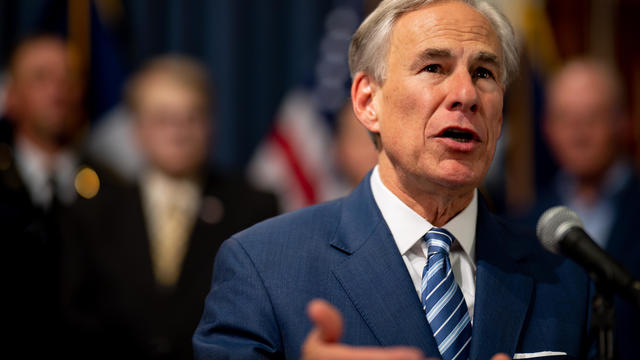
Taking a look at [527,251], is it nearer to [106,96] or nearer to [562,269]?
[562,269]

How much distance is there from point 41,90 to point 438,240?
2626 millimetres

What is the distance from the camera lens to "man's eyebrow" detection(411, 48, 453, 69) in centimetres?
183

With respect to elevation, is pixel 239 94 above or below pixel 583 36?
below

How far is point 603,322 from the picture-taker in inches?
62.3

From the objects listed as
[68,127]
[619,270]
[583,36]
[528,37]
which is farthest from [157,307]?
[583,36]

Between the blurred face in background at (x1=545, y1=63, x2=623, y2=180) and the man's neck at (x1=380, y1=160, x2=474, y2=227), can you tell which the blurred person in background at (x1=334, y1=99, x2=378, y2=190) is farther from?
the man's neck at (x1=380, y1=160, x2=474, y2=227)

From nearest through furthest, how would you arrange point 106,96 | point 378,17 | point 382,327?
point 382,327
point 378,17
point 106,96

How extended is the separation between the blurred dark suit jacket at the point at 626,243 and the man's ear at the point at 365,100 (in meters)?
1.48

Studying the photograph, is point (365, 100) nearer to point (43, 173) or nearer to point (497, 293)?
point (497, 293)

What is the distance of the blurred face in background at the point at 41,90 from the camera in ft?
12.5

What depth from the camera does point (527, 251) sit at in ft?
6.67

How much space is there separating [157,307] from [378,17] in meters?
1.77

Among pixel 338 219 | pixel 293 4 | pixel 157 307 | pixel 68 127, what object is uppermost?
pixel 293 4

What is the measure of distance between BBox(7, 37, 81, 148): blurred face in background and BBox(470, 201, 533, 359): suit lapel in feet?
8.29
